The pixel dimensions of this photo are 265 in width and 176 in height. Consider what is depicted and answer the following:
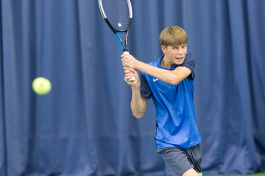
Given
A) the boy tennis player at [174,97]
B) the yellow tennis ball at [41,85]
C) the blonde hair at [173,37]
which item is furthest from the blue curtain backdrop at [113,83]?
the blonde hair at [173,37]

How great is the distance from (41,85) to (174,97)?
6.50ft

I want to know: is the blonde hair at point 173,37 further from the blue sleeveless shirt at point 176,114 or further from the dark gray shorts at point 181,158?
the dark gray shorts at point 181,158

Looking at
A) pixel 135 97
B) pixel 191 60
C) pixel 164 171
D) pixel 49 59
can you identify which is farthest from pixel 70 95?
pixel 191 60

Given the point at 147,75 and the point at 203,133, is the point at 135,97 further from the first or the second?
the point at 203,133

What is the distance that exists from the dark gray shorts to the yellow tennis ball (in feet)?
6.40

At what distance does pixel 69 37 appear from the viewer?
441 cm

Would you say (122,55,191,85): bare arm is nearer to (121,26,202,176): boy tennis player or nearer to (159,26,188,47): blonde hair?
(121,26,202,176): boy tennis player

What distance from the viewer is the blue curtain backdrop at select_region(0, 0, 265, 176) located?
14.2 feet

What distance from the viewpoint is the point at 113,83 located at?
4422mm

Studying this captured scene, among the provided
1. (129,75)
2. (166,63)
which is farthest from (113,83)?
(129,75)

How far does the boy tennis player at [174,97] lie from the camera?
2.63 m

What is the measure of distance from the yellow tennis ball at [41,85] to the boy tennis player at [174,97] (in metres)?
1.72

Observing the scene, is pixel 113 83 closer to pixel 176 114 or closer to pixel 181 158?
pixel 176 114

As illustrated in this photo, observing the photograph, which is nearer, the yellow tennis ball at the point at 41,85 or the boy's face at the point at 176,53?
the boy's face at the point at 176,53
